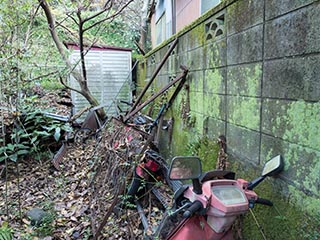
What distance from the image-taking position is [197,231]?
1613 mm

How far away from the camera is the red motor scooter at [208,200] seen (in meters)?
1.42

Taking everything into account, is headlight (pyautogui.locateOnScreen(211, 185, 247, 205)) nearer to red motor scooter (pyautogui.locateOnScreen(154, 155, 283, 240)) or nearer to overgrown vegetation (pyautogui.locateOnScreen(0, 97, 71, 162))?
red motor scooter (pyautogui.locateOnScreen(154, 155, 283, 240))

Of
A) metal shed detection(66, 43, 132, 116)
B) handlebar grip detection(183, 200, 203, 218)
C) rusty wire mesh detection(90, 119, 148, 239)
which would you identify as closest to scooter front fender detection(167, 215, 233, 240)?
handlebar grip detection(183, 200, 203, 218)

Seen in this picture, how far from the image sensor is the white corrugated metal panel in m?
7.78

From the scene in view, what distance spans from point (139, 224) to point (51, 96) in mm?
6086

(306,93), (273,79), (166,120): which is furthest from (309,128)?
(166,120)

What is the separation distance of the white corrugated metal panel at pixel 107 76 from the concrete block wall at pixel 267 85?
5349 mm

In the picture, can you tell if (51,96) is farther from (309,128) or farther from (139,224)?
(309,128)

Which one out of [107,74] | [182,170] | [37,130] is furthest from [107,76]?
[182,170]

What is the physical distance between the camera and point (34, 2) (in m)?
5.02

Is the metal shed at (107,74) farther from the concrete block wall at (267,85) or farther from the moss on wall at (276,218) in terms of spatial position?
the moss on wall at (276,218)

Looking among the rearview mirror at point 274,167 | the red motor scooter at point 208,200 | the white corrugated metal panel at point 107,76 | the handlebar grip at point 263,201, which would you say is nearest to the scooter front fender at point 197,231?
the red motor scooter at point 208,200

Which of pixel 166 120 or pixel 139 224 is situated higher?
pixel 166 120

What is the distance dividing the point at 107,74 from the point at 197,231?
6.93 m
